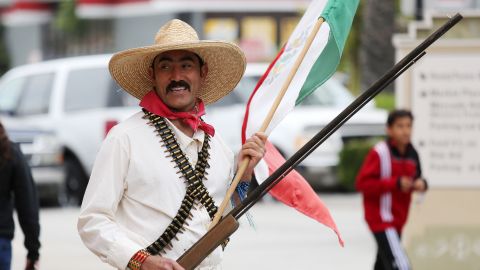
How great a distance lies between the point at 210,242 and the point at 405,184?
4560 mm

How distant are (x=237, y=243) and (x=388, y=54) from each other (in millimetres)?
12012

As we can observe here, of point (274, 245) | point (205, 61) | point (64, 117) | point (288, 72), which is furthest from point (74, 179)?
point (205, 61)

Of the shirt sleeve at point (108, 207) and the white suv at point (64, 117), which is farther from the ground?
the shirt sleeve at point (108, 207)

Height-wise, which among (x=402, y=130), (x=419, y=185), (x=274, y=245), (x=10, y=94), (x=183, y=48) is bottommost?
(x=274, y=245)

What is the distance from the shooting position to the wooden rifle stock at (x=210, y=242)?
14.9 ft

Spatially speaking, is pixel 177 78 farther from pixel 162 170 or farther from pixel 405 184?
pixel 405 184

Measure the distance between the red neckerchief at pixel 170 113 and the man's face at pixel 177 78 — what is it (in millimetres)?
20

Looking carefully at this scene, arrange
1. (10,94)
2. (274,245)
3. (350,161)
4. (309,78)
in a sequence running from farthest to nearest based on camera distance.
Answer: (10,94)
(350,161)
(274,245)
(309,78)

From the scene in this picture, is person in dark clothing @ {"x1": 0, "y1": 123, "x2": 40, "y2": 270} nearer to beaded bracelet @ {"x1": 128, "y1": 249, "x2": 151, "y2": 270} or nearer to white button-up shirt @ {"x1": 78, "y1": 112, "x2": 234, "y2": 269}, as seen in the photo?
white button-up shirt @ {"x1": 78, "y1": 112, "x2": 234, "y2": 269}

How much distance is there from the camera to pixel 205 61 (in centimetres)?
515

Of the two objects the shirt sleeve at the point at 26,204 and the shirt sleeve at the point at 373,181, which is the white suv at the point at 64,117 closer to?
the shirt sleeve at the point at 373,181

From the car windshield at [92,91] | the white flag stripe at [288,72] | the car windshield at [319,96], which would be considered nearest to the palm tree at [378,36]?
the car windshield at [319,96]

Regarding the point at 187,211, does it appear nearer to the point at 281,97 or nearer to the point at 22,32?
the point at 281,97

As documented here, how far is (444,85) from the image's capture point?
10508 millimetres
